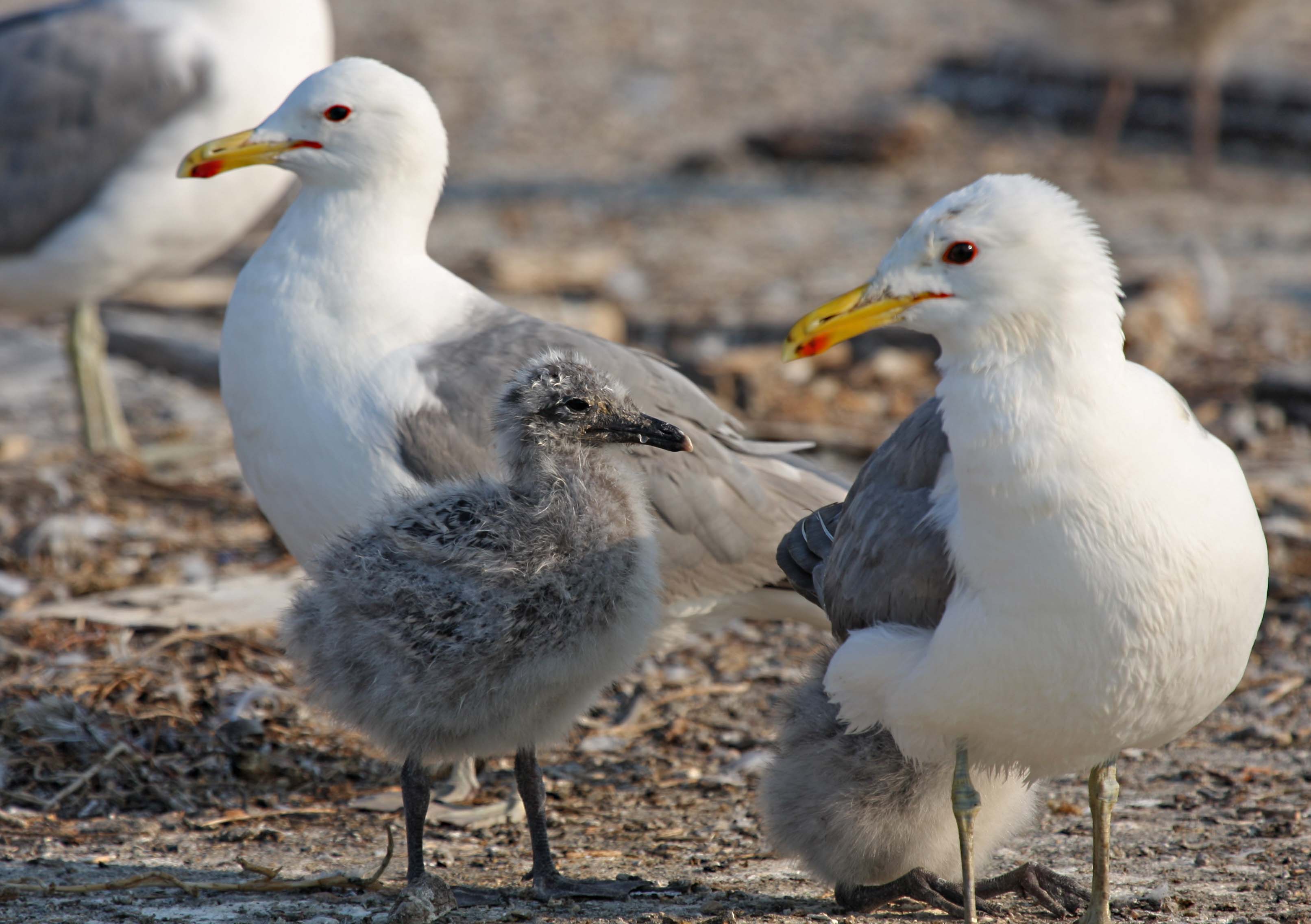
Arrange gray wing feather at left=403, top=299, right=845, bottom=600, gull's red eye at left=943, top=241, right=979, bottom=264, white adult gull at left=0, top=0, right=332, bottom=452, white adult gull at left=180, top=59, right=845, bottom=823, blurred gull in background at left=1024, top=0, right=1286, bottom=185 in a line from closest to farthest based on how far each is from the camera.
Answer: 1. gull's red eye at left=943, top=241, right=979, bottom=264
2. white adult gull at left=180, top=59, right=845, bottom=823
3. gray wing feather at left=403, top=299, right=845, bottom=600
4. white adult gull at left=0, top=0, right=332, bottom=452
5. blurred gull in background at left=1024, top=0, right=1286, bottom=185

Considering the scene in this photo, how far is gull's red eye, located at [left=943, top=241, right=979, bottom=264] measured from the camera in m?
3.39

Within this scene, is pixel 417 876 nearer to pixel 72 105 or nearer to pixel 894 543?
pixel 894 543

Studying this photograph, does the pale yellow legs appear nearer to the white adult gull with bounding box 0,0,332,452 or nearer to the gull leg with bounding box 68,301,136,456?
the white adult gull with bounding box 0,0,332,452

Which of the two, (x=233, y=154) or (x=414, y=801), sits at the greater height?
(x=233, y=154)

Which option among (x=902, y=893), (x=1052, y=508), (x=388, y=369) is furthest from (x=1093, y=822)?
(x=388, y=369)

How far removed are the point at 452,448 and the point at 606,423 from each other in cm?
62

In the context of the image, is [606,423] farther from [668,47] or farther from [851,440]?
[668,47]

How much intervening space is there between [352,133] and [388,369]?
0.86 m

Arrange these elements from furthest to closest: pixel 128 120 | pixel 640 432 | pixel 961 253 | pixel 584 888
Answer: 1. pixel 128 120
2. pixel 640 432
3. pixel 584 888
4. pixel 961 253

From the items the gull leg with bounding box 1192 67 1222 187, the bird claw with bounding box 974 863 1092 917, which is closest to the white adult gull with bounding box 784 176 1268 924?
the bird claw with bounding box 974 863 1092 917

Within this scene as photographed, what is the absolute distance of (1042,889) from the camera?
402 cm

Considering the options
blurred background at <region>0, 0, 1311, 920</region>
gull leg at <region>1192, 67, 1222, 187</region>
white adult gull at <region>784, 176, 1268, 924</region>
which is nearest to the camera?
white adult gull at <region>784, 176, 1268, 924</region>

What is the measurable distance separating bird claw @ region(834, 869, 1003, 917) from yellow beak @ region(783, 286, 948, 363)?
1.46m

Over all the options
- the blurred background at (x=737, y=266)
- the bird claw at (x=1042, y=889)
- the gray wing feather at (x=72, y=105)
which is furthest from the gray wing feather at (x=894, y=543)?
the gray wing feather at (x=72, y=105)
